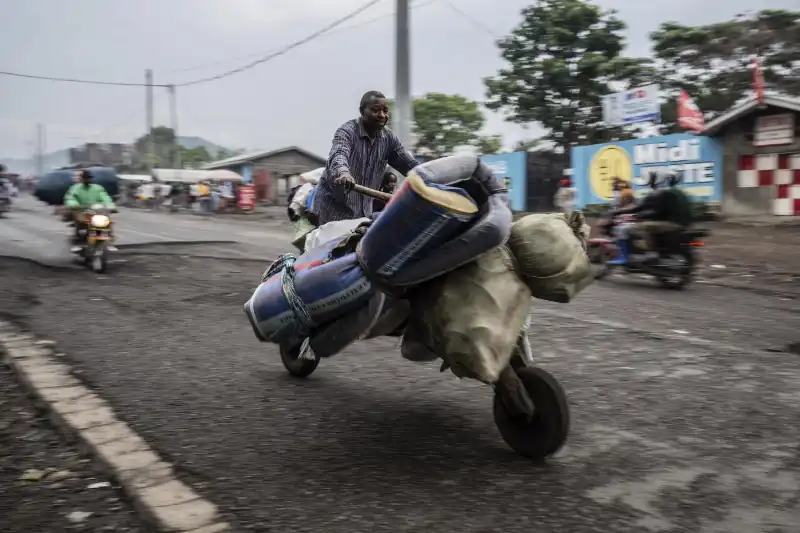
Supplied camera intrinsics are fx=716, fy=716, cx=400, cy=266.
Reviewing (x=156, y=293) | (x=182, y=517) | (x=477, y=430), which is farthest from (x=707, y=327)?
(x=156, y=293)

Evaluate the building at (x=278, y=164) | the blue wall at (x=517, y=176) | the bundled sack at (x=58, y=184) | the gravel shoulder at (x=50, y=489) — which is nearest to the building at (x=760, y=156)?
the blue wall at (x=517, y=176)

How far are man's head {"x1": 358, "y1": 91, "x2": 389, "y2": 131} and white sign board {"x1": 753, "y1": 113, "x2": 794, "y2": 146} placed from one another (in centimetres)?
1469

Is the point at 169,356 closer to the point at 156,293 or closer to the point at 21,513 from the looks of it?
the point at 21,513

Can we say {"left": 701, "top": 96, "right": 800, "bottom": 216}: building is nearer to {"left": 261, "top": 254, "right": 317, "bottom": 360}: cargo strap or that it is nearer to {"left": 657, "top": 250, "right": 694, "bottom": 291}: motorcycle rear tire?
{"left": 657, "top": 250, "right": 694, "bottom": 291}: motorcycle rear tire

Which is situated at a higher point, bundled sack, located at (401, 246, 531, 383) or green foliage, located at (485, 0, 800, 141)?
green foliage, located at (485, 0, 800, 141)

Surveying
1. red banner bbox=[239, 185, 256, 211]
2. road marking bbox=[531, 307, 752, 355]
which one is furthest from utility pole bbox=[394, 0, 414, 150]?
red banner bbox=[239, 185, 256, 211]

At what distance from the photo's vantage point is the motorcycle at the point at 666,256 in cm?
900

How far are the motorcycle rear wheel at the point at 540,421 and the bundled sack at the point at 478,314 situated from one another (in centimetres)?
29

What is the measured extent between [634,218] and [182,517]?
332 inches

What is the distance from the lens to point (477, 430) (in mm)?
3514

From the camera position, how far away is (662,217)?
937 centimetres

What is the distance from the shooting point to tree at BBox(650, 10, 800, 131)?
2161 cm

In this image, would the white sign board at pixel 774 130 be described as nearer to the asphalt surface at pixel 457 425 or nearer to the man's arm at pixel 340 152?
the asphalt surface at pixel 457 425

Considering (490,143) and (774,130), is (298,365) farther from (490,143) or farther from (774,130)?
(490,143)
